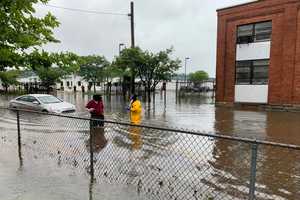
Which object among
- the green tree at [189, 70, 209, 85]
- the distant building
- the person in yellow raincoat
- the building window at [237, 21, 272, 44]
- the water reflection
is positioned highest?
the building window at [237, 21, 272, 44]

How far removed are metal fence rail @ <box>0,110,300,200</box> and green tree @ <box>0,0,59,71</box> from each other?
166cm

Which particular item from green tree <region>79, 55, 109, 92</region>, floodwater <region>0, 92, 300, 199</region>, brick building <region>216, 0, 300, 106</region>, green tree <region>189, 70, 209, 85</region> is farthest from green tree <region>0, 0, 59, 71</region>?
green tree <region>189, 70, 209, 85</region>

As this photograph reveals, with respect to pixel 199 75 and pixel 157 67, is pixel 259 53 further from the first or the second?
pixel 199 75

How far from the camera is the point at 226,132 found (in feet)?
42.9

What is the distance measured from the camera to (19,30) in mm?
4918

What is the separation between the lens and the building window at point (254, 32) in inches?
976

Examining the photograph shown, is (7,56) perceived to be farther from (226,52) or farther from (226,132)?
(226,52)

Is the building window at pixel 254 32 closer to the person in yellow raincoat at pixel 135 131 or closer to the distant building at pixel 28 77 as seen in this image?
the distant building at pixel 28 77

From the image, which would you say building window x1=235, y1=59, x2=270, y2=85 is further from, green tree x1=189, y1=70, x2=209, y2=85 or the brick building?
green tree x1=189, y1=70, x2=209, y2=85

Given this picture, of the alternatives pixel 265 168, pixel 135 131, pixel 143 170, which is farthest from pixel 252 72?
pixel 143 170

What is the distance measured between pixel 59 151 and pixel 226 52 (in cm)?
2189

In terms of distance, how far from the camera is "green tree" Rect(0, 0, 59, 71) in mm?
4645

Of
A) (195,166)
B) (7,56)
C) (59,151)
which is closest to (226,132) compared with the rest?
(195,166)

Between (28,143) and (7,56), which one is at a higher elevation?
(7,56)
